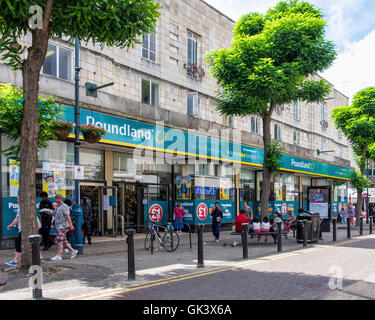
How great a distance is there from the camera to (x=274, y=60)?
18578 millimetres

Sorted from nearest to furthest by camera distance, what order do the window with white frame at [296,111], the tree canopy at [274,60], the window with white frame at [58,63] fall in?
the window with white frame at [58,63], the tree canopy at [274,60], the window with white frame at [296,111]

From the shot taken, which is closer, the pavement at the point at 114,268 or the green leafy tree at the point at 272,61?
the pavement at the point at 114,268

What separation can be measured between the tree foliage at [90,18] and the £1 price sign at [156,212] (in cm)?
1111

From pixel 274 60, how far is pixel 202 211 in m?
8.03

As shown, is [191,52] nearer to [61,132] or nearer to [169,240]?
[61,132]

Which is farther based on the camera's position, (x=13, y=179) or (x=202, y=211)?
(x=202, y=211)

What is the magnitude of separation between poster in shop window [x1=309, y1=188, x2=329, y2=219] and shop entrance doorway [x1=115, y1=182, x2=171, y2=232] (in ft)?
26.3

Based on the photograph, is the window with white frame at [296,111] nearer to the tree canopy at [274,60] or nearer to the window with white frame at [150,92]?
the tree canopy at [274,60]

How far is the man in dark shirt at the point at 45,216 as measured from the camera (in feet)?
43.8

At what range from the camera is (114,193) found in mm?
18562

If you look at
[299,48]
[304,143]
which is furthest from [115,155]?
[304,143]

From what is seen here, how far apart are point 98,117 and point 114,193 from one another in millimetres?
3950

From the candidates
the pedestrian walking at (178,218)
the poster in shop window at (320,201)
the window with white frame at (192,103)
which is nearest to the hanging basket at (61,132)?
the pedestrian walking at (178,218)

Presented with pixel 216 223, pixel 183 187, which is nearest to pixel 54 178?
pixel 216 223
